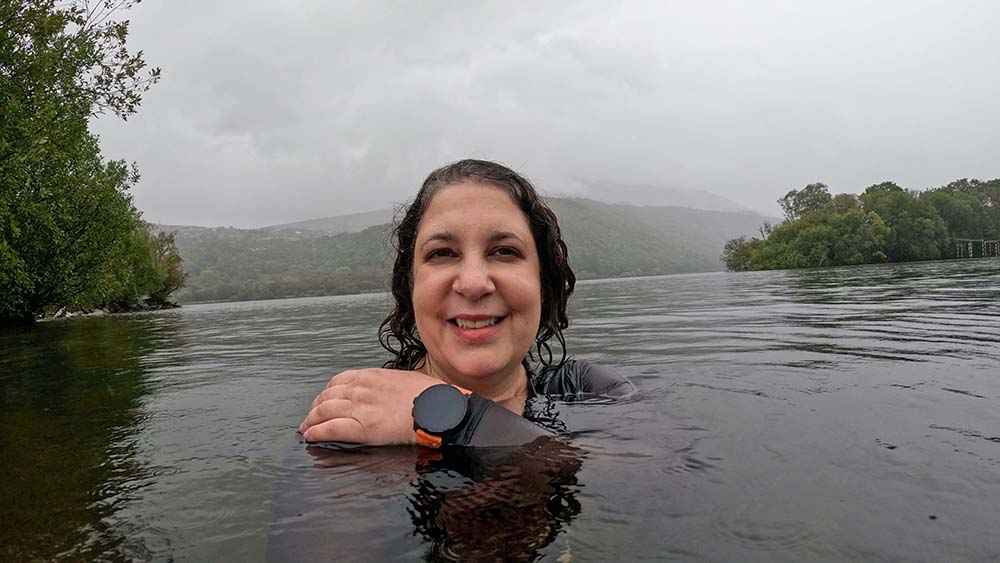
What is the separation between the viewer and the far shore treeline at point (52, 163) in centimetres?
1541

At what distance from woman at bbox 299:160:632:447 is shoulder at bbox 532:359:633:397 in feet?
2.38

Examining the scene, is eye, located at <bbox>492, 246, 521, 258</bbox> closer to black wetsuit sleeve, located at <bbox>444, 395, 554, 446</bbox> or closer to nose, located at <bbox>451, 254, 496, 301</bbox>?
nose, located at <bbox>451, 254, 496, 301</bbox>

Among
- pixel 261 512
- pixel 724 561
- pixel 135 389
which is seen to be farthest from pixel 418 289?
pixel 135 389

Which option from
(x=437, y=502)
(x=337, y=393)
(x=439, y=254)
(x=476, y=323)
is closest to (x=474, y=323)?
(x=476, y=323)

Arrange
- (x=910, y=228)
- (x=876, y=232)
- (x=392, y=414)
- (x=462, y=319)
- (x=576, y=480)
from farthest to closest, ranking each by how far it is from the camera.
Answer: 1. (x=910, y=228)
2. (x=876, y=232)
3. (x=462, y=319)
4. (x=392, y=414)
5. (x=576, y=480)

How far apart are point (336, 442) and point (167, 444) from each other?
166 centimetres

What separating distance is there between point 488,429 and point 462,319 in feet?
2.29

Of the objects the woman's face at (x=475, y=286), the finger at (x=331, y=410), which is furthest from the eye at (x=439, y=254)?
the finger at (x=331, y=410)

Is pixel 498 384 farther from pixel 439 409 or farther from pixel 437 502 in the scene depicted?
pixel 437 502

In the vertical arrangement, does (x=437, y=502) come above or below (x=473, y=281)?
below

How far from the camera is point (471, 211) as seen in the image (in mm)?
3438

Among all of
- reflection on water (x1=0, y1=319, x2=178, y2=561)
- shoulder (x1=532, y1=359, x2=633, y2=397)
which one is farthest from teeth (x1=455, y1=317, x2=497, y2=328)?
reflection on water (x1=0, y1=319, x2=178, y2=561)

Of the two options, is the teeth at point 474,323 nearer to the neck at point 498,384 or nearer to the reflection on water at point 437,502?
the neck at point 498,384

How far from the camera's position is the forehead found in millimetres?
3398
